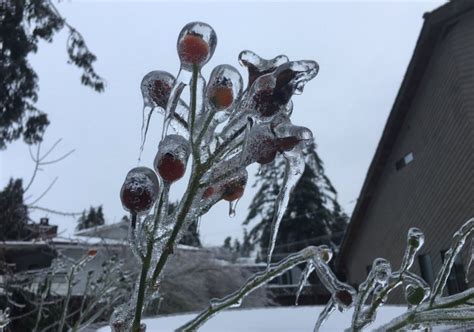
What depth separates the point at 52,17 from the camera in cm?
752

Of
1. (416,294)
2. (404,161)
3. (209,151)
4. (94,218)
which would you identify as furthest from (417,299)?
(94,218)

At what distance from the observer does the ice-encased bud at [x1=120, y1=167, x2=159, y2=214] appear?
0.55m

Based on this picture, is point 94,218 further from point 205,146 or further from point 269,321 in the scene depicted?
point 205,146

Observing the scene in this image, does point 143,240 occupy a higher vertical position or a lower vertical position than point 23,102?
lower

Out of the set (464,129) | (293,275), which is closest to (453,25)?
(464,129)

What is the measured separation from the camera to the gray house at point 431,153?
8953 millimetres

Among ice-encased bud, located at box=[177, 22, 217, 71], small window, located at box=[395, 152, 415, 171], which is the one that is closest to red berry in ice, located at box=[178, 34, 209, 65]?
ice-encased bud, located at box=[177, 22, 217, 71]

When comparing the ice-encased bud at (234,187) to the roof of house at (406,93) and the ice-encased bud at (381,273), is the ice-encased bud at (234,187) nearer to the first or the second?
the ice-encased bud at (381,273)

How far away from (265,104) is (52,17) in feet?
25.8

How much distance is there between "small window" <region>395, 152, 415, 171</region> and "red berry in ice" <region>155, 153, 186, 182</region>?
38.2 ft

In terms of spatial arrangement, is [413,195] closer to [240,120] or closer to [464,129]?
[464,129]

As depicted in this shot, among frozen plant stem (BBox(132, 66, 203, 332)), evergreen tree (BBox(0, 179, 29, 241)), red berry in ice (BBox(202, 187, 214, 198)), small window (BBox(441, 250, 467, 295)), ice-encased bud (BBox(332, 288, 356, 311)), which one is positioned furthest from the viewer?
small window (BBox(441, 250, 467, 295))

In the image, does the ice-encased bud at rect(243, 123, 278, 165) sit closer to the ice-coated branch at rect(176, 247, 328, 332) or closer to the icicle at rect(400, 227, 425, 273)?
the ice-coated branch at rect(176, 247, 328, 332)

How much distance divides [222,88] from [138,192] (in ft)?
0.54
